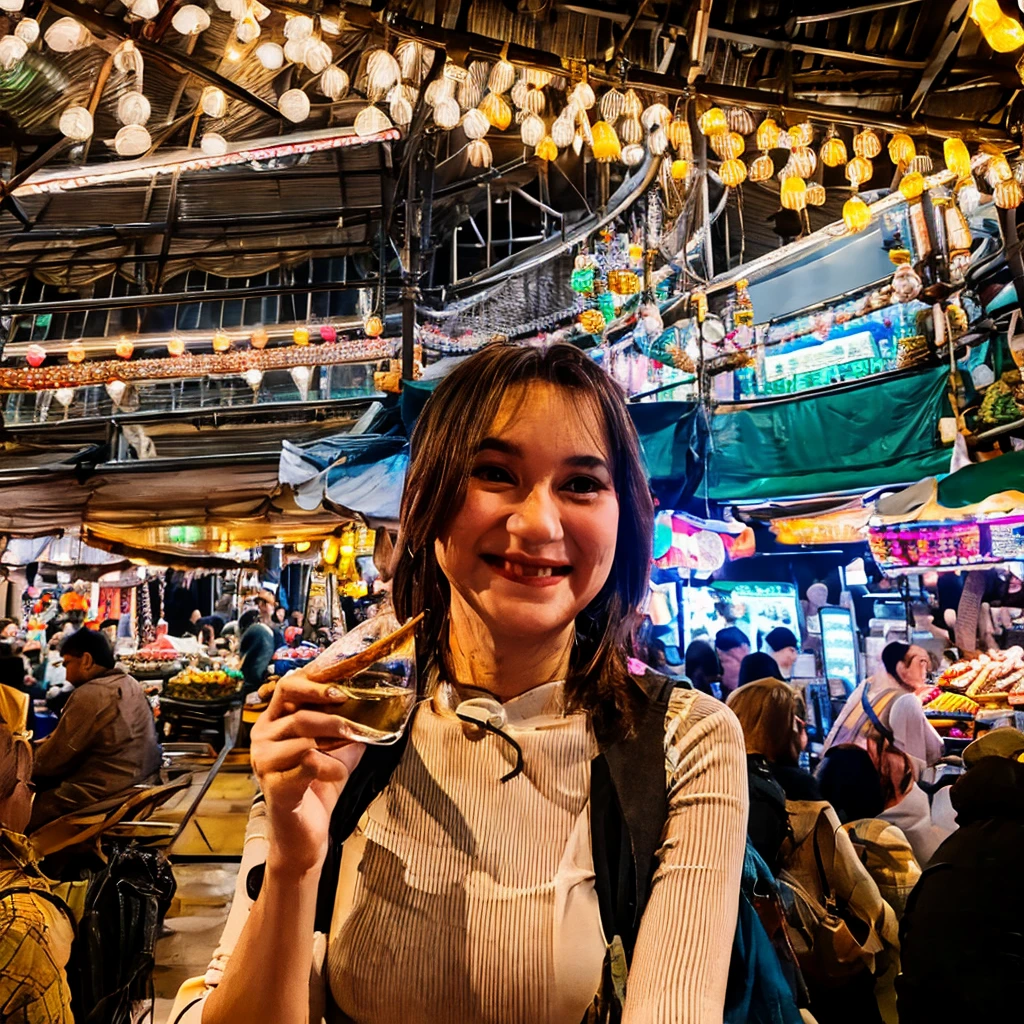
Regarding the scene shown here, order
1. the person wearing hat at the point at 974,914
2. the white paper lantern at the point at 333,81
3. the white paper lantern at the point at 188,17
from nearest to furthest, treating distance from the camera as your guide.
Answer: the person wearing hat at the point at 974,914
the white paper lantern at the point at 188,17
the white paper lantern at the point at 333,81

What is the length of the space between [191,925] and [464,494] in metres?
5.62

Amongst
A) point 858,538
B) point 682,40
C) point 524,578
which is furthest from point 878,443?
point 524,578

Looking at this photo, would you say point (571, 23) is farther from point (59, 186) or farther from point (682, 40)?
point (59, 186)

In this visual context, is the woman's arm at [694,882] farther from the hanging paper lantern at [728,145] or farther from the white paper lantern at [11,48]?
the white paper lantern at [11,48]

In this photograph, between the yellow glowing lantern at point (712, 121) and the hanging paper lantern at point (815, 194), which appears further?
the hanging paper lantern at point (815, 194)

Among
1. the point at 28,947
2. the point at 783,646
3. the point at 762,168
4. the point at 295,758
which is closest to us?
the point at 295,758

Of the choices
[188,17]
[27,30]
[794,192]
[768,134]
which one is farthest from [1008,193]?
[27,30]

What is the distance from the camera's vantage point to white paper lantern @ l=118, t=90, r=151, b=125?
13.4 feet

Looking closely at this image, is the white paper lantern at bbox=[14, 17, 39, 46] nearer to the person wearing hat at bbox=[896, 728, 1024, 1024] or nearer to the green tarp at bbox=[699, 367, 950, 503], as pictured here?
the green tarp at bbox=[699, 367, 950, 503]

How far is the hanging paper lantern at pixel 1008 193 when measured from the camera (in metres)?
4.58

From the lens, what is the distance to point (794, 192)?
4727 millimetres

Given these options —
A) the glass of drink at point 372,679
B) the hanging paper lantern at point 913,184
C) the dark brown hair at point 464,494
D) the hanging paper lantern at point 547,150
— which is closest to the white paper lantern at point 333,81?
the hanging paper lantern at point 547,150

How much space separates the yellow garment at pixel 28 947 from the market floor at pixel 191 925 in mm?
1551

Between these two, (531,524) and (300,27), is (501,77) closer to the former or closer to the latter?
(300,27)
